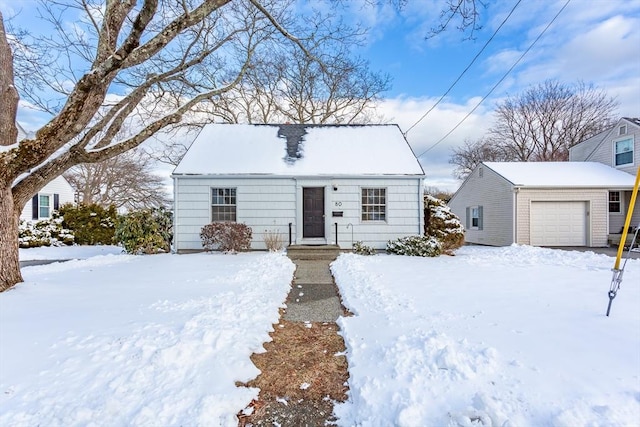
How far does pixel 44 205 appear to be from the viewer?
59.1ft

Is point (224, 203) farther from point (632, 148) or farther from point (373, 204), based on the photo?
point (632, 148)

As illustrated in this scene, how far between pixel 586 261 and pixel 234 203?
1110cm

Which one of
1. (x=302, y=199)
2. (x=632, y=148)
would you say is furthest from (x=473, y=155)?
(x=302, y=199)

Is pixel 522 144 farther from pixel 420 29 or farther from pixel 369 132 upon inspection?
pixel 420 29

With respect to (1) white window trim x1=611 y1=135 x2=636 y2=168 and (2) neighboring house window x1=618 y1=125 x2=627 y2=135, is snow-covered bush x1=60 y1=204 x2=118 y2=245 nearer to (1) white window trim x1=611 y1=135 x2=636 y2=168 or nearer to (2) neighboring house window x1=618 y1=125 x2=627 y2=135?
(1) white window trim x1=611 y1=135 x2=636 y2=168

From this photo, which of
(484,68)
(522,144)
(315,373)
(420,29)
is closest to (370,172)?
(420,29)

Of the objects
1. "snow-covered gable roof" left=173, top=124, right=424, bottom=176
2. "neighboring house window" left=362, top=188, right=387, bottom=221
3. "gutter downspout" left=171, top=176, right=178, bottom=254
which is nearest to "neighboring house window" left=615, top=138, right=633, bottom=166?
"snow-covered gable roof" left=173, top=124, right=424, bottom=176

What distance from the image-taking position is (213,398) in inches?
99.8

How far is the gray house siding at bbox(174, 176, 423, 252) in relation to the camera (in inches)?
440

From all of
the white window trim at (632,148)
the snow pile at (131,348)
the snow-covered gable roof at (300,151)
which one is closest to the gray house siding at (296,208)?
the snow-covered gable roof at (300,151)

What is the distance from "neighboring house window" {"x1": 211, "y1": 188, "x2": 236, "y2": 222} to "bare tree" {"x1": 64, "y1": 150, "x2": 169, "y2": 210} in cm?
1707

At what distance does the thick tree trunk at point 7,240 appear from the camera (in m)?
5.47

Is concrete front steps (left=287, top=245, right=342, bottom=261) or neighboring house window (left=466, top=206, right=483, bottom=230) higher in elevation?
neighboring house window (left=466, top=206, right=483, bottom=230)

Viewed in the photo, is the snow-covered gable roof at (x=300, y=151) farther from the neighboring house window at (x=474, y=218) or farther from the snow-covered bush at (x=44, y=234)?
the snow-covered bush at (x=44, y=234)
